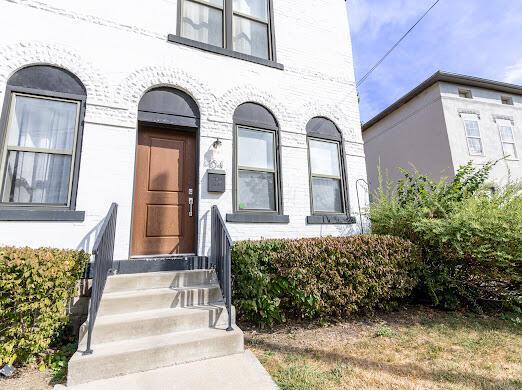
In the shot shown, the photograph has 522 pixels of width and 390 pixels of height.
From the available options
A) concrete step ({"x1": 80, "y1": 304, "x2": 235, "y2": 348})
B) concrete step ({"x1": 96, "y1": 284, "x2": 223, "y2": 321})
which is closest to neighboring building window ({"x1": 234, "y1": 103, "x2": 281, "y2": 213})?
concrete step ({"x1": 96, "y1": 284, "x2": 223, "y2": 321})

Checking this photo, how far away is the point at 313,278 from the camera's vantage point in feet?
12.1

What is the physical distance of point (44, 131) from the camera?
12.5ft

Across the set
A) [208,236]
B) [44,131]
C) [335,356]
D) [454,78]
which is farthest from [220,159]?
[454,78]

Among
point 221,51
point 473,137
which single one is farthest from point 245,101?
point 473,137

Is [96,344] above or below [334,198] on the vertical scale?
below

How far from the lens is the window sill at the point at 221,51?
15.4ft

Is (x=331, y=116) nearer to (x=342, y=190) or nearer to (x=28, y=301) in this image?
Result: (x=342, y=190)

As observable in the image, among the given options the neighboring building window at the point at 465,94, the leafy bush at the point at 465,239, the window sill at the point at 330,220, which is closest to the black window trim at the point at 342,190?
the window sill at the point at 330,220

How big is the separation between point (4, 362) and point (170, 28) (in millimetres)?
4968

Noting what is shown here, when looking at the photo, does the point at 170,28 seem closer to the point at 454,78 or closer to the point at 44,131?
the point at 44,131

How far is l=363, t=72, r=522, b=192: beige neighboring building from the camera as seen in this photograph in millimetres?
10742

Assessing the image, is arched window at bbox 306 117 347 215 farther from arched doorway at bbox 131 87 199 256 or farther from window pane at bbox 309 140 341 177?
arched doorway at bbox 131 87 199 256

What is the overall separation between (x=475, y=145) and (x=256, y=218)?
430 inches

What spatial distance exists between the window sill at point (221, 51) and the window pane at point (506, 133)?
11.4m
